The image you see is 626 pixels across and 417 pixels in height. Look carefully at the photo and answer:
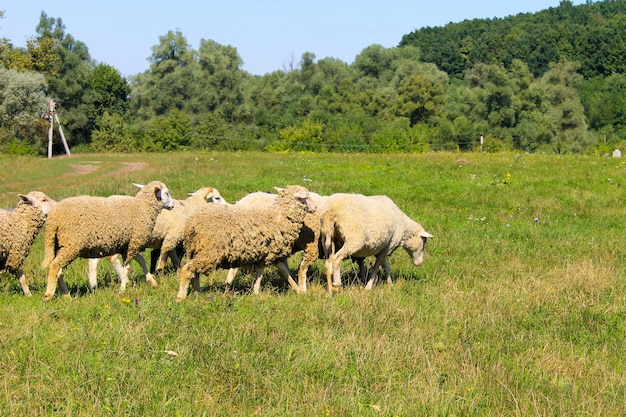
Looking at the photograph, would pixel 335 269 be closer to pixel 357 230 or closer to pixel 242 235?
pixel 357 230

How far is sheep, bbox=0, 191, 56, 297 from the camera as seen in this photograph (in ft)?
31.1

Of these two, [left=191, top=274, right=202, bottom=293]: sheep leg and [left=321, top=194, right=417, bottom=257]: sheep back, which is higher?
[left=321, top=194, right=417, bottom=257]: sheep back

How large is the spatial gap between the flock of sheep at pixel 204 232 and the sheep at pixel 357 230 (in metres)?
0.01

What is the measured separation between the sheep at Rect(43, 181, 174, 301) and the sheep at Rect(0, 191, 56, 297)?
1.07 ft

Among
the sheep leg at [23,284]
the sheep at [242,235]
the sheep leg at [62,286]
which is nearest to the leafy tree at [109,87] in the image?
the sheep leg at [23,284]

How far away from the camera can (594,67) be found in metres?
134

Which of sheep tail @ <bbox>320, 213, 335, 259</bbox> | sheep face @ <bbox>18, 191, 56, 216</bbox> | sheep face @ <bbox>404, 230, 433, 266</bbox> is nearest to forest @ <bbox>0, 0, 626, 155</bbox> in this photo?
sheep face @ <bbox>404, 230, 433, 266</bbox>

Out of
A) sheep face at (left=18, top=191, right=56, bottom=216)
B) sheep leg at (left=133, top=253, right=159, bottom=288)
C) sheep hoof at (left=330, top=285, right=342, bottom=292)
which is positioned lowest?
sheep hoof at (left=330, top=285, right=342, bottom=292)

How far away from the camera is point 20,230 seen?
31.7 feet

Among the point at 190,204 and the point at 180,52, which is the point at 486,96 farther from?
the point at 190,204

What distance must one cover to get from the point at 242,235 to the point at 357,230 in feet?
6.19

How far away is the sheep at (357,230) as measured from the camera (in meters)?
10.5

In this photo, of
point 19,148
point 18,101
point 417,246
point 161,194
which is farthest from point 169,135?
point 161,194

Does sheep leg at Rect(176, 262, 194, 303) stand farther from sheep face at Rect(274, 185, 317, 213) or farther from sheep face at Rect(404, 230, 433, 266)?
sheep face at Rect(404, 230, 433, 266)
